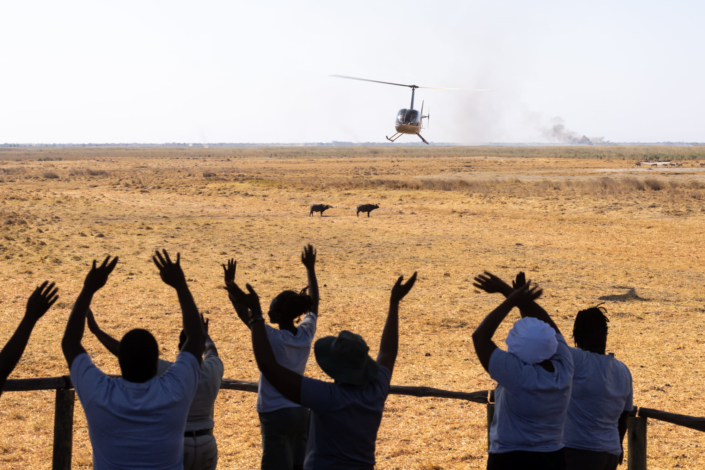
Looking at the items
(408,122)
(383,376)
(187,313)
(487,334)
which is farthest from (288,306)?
(408,122)

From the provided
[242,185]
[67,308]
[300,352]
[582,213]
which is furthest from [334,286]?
[242,185]

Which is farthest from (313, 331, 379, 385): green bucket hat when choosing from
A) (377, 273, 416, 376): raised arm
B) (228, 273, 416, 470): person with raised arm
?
(377, 273, 416, 376): raised arm

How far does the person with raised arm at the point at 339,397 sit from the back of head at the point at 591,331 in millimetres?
1463

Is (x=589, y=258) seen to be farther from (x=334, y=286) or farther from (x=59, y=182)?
(x=59, y=182)

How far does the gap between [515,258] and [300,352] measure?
1803cm

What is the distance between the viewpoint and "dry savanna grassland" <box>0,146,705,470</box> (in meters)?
8.49

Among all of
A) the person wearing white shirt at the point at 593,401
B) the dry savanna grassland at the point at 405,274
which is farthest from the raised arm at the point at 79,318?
the dry savanna grassland at the point at 405,274

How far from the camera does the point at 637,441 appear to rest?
4945mm

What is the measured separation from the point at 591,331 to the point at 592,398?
0.42 m

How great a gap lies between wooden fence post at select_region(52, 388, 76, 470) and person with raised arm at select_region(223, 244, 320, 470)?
5.35 feet

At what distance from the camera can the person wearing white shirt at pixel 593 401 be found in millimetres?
4023

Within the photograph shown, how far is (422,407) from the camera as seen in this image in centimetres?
927

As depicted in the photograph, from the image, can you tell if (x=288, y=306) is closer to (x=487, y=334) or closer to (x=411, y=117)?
(x=487, y=334)

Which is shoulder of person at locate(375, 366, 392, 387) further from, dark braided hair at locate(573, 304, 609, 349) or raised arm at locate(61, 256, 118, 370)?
raised arm at locate(61, 256, 118, 370)
